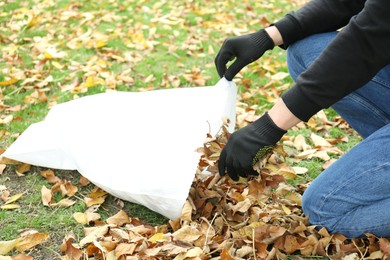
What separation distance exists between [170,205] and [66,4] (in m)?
3.38

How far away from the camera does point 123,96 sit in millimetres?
2111

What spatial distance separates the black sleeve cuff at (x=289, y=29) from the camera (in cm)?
194

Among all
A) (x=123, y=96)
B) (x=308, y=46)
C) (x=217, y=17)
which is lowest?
(x=217, y=17)

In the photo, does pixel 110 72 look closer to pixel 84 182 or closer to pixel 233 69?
pixel 84 182

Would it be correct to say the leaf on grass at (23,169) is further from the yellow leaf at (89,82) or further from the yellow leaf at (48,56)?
the yellow leaf at (48,56)

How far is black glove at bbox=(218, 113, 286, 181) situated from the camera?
1489mm

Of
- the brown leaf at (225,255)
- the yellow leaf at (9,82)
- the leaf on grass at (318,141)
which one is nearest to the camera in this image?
the brown leaf at (225,255)

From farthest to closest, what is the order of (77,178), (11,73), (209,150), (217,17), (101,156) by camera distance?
(217,17) < (11,73) < (77,178) < (101,156) < (209,150)

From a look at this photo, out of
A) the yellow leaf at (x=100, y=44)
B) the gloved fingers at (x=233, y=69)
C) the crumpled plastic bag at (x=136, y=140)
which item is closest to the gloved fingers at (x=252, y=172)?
the crumpled plastic bag at (x=136, y=140)

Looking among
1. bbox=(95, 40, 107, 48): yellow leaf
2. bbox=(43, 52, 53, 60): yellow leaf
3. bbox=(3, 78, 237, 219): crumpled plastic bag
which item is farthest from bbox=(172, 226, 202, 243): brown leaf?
bbox=(95, 40, 107, 48): yellow leaf

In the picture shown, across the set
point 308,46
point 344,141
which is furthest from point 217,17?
point 308,46

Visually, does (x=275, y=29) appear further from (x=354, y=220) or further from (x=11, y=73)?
(x=11, y=73)

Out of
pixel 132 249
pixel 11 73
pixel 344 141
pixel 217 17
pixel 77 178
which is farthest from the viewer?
pixel 217 17

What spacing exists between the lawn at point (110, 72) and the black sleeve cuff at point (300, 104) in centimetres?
44
